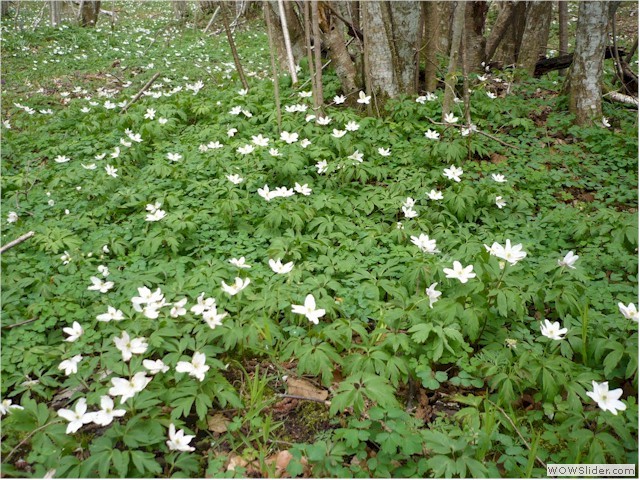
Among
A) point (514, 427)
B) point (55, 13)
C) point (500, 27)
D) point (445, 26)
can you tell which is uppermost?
point (55, 13)

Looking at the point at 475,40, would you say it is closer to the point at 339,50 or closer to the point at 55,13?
the point at 339,50

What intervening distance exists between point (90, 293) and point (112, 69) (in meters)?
8.00

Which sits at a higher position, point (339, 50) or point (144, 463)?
point (339, 50)

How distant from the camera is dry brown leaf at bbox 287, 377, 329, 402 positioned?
96.8 inches

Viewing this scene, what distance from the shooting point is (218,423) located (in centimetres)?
226

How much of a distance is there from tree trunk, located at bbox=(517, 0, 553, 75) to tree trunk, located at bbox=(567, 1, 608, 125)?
1.55m

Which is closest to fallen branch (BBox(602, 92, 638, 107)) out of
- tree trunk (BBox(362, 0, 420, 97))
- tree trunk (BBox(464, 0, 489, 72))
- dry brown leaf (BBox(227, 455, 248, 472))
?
tree trunk (BBox(464, 0, 489, 72))

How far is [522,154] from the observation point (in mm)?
4703

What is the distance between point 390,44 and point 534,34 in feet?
8.82

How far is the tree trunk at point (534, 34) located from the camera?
6.36 m

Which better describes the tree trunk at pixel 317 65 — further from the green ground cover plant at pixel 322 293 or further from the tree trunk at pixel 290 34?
the tree trunk at pixel 290 34

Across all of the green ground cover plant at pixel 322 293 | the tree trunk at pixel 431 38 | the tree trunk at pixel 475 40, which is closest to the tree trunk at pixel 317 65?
the green ground cover plant at pixel 322 293

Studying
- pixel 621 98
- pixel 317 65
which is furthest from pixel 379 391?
pixel 621 98

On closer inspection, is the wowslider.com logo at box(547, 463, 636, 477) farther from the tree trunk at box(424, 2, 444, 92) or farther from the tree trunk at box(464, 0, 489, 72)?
the tree trunk at box(464, 0, 489, 72)
